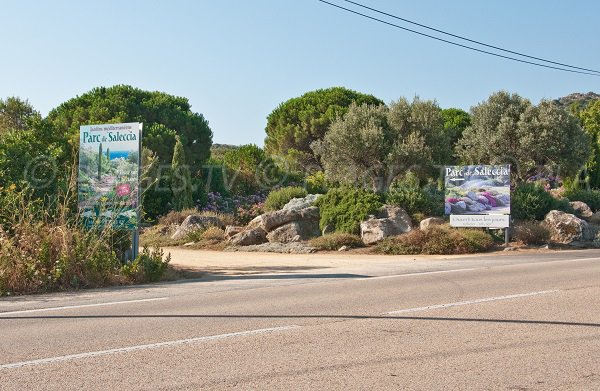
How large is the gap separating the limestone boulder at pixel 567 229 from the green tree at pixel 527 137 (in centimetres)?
523

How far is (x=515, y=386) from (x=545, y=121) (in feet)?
77.7

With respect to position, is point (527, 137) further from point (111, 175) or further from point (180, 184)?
point (111, 175)

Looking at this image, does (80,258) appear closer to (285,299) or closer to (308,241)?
(285,299)

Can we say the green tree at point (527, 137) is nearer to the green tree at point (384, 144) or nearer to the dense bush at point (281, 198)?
the green tree at point (384, 144)

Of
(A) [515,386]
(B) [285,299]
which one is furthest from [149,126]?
(A) [515,386]

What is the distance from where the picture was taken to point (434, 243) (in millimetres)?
21125

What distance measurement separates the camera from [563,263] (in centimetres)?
1638

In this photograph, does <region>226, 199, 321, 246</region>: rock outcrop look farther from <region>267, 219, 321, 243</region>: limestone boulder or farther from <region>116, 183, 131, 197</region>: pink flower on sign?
<region>116, 183, 131, 197</region>: pink flower on sign

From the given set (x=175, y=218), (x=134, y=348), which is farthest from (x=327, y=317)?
(x=175, y=218)

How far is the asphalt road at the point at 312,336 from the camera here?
5.91 meters

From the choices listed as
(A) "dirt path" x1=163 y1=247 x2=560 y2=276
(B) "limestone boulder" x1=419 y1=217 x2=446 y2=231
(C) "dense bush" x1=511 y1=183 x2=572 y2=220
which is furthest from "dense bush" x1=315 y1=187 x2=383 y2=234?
(C) "dense bush" x1=511 y1=183 x2=572 y2=220

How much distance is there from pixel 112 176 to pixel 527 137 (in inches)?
711

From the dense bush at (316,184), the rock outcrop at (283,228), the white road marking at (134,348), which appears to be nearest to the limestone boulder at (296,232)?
the rock outcrop at (283,228)

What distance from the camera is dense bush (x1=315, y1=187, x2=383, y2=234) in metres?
23.4
